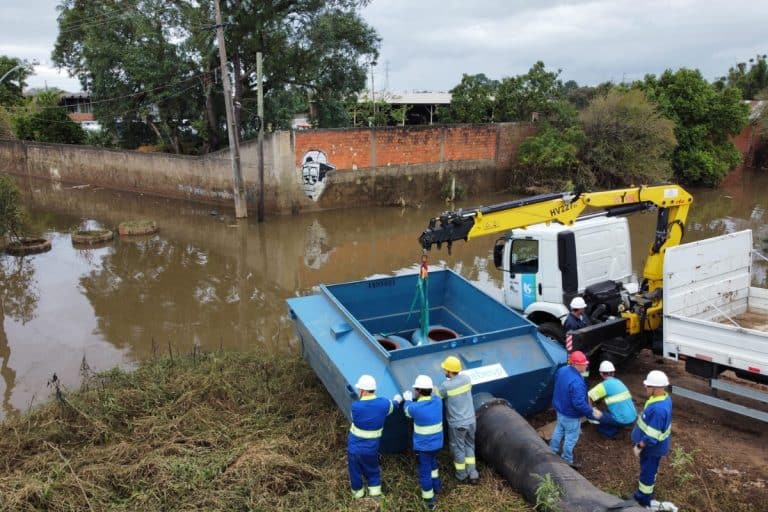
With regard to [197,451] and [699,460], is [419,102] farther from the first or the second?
[197,451]

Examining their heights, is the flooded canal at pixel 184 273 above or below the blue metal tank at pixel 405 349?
below

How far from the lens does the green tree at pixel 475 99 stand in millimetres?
25922

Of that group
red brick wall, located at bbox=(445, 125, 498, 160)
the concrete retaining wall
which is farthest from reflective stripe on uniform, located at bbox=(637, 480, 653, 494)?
red brick wall, located at bbox=(445, 125, 498, 160)

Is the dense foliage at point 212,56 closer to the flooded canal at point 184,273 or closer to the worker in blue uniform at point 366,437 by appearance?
the flooded canal at point 184,273

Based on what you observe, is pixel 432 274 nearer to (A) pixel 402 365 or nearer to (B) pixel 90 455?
(A) pixel 402 365

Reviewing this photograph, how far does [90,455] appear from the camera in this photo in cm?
526

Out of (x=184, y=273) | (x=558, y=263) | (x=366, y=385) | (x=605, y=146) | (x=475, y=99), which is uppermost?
(x=475, y=99)

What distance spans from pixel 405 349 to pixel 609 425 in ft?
A: 7.93

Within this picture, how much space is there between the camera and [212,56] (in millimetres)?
20172

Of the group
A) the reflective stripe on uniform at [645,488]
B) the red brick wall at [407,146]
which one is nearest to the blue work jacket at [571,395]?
the reflective stripe on uniform at [645,488]

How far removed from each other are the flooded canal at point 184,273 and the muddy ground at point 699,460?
5.00 meters

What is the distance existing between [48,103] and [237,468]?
32.4 m

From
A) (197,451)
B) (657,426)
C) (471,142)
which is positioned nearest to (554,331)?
(657,426)

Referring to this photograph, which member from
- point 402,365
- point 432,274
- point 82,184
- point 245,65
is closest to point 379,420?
point 402,365
